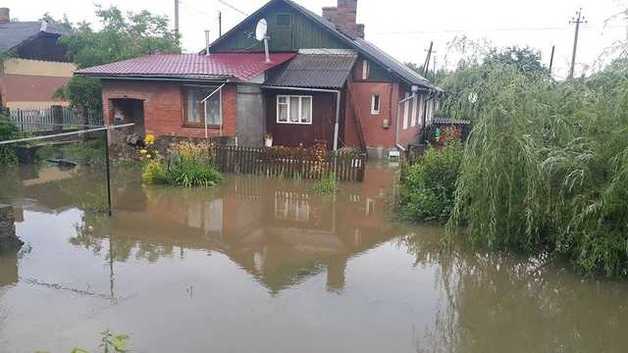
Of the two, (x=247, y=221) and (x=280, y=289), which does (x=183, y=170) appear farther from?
(x=280, y=289)

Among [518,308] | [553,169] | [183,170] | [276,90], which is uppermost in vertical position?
[276,90]

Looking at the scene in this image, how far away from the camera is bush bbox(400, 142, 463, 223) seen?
368 inches

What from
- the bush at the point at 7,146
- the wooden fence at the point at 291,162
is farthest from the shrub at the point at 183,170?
the bush at the point at 7,146

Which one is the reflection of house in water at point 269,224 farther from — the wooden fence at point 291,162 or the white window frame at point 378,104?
the white window frame at point 378,104

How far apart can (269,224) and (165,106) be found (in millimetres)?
8795

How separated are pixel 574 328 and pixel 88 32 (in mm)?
21520

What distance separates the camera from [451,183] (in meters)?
9.38

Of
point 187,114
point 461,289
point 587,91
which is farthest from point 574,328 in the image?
point 187,114

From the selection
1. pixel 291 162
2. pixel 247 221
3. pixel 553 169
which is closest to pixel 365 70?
pixel 291 162

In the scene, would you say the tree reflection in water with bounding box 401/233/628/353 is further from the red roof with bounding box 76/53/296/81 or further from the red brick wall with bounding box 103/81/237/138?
the red roof with bounding box 76/53/296/81

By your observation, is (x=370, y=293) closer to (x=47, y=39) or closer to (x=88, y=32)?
(x=88, y=32)

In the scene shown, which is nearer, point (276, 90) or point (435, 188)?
point (435, 188)

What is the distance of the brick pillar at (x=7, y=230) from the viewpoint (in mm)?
7426

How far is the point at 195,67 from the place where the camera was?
16891 millimetres
